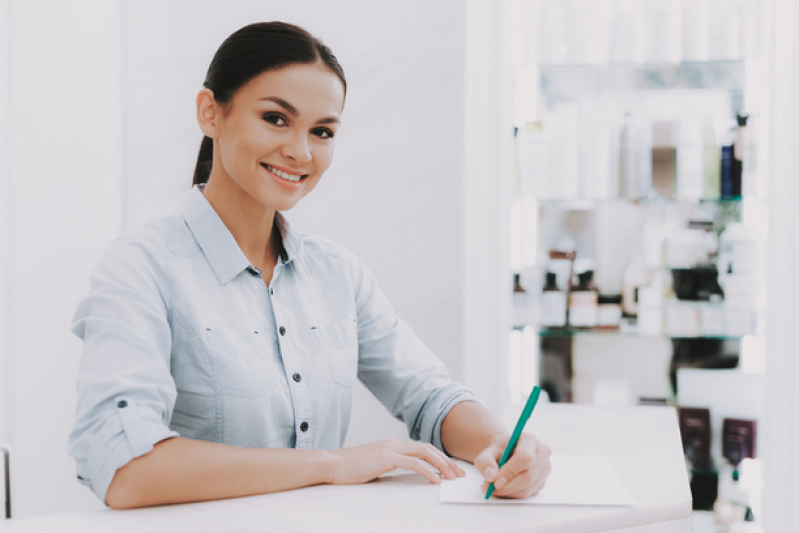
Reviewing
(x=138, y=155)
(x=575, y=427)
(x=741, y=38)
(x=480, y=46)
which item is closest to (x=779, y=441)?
(x=575, y=427)

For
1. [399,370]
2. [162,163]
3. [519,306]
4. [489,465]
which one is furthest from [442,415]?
[162,163]

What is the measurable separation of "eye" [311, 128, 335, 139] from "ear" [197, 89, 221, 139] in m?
0.18

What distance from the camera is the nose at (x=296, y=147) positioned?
141 cm

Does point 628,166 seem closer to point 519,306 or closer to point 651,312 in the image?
point 651,312

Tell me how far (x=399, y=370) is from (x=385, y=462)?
17.2 inches

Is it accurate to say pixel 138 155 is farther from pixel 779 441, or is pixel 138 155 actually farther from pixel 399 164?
pixel 779 441

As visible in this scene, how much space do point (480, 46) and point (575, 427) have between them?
1348 mm

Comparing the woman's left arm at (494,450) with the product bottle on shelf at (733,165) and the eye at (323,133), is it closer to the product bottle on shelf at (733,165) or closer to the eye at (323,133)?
the eye at (323,133)

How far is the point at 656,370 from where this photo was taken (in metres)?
2.91

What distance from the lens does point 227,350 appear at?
1315mm

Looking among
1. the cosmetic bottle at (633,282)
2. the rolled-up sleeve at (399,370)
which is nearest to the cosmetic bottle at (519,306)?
the cosmetic bottle at (633,282)

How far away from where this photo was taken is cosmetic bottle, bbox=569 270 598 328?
280 cm

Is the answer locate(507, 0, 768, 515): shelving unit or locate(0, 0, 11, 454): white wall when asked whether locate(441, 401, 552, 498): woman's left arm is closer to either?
locate(507, 0, 768, 515): shelving unit

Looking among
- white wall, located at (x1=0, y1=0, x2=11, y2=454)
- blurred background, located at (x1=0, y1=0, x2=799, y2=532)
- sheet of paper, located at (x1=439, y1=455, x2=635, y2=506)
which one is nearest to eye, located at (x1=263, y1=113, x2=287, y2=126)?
sheet of paper, located at (x1=439, y1=455, x2=635, y2=506)
